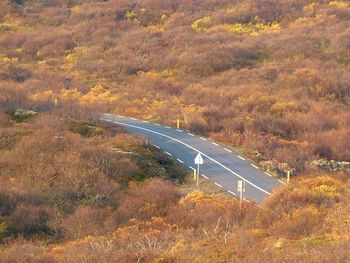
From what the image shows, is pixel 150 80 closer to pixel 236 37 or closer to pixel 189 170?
pixel 236 37

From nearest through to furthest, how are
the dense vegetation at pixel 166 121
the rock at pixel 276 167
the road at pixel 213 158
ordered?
the dense vegetation at pixel 166 121 < the road at pixel 213 158 < the rock at pixel 276 167

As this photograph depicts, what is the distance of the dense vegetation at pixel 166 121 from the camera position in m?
12.8

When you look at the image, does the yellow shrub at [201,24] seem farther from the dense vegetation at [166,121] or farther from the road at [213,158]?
the road at [213,158]

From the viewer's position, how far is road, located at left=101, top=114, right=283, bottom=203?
20.3m

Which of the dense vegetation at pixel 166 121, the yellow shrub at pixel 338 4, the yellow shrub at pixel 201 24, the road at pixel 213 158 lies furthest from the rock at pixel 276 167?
the yellow shrub at pixel 338 4

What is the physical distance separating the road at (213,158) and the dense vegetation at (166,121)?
1015mm

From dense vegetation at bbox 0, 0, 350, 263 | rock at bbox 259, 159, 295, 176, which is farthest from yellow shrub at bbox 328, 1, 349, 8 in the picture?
rock at bbox 259, 159, 295, 176

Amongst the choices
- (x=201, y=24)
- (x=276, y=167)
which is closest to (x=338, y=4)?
(x=201, y=24)

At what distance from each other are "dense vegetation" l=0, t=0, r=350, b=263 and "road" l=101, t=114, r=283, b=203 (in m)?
1.01

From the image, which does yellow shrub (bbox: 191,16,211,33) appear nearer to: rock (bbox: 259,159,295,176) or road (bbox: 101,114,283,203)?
road (bbox: 101,114,283,203)

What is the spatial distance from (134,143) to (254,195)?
21.8 ft

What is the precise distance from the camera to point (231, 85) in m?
41.7

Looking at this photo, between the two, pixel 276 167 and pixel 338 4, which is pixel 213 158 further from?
pixel 338 4

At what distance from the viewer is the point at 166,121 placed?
31.6 meters
